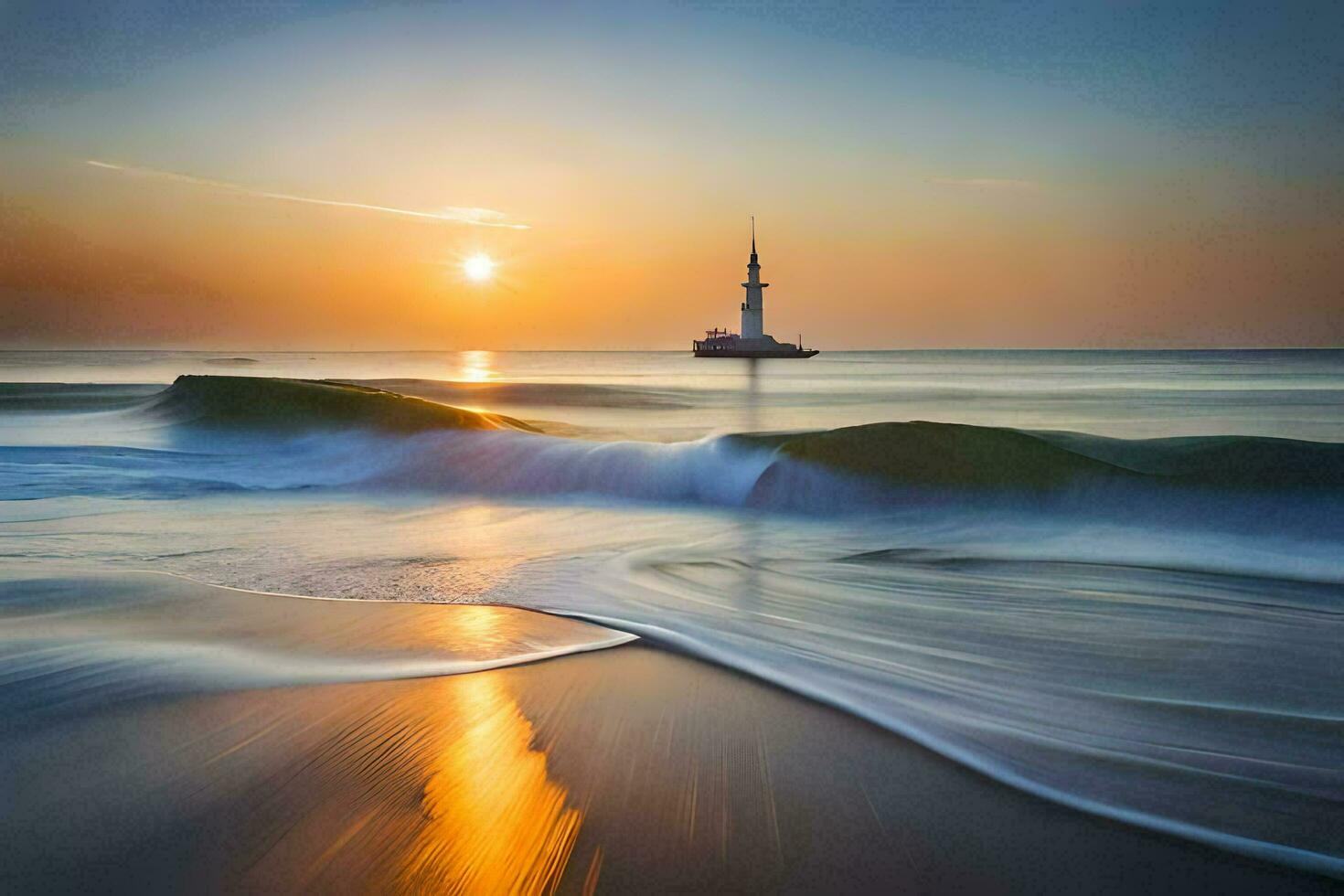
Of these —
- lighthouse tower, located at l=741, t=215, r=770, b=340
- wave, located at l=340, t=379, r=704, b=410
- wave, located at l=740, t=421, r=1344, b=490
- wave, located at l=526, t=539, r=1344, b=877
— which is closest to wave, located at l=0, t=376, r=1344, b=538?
wave, located at l=740, t=421, r=1344, b=490

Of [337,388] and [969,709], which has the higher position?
[337,388]

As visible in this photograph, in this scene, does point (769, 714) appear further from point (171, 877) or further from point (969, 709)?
point (171, 877)

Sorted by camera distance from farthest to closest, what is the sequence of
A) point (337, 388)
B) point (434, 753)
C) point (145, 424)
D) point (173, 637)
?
point (145, 424), point (337, 388), point (173, 637), point (434, 753)

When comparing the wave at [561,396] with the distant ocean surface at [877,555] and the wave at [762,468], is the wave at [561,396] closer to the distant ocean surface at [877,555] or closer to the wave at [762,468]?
the distant ocean surface at [877,555]

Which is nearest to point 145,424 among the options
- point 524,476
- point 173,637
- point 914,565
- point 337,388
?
point 337,388

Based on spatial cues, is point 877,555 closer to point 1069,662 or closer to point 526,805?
point 1069,662

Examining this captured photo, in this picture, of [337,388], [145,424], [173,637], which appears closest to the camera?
[173,637]
